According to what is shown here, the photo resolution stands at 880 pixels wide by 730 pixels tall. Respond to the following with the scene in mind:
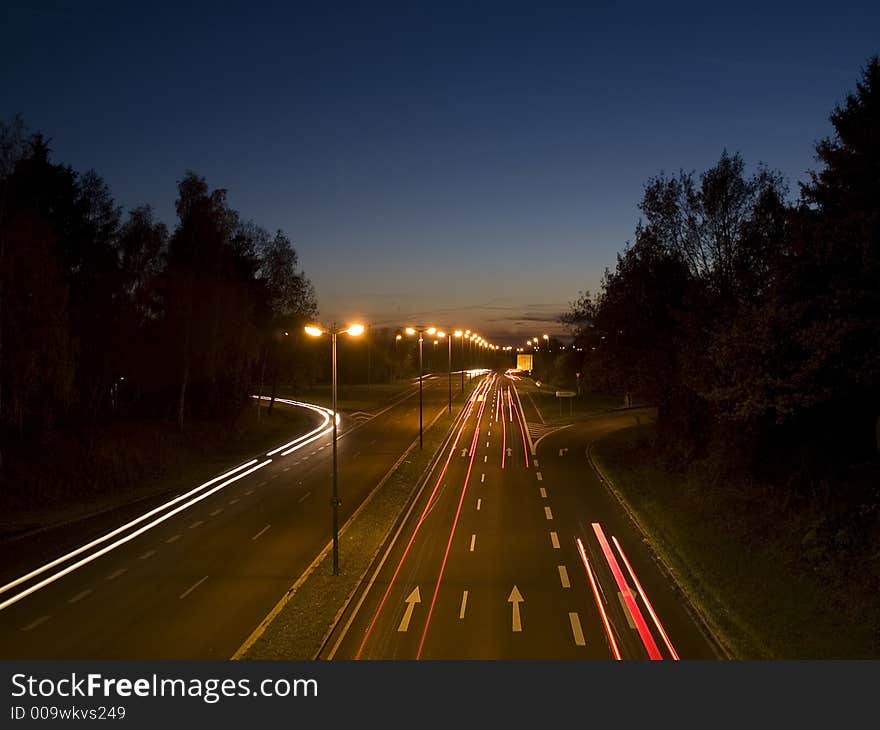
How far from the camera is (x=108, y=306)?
39469mm

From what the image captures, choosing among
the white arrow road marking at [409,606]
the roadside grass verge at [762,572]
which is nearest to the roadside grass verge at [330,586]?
the white arrow road marking at [409,606]

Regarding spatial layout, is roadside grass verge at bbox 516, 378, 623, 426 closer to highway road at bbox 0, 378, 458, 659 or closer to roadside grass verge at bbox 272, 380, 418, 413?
roadside grass verge at bbox 272, 380, 418, 413

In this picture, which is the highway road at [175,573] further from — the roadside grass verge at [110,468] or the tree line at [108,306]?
the tree line at [108,306]

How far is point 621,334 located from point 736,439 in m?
9.55

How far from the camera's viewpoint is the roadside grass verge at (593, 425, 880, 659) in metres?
14.0

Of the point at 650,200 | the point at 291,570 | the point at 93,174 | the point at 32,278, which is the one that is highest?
the point at 93,174

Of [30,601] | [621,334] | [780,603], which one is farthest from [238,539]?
[621,334]

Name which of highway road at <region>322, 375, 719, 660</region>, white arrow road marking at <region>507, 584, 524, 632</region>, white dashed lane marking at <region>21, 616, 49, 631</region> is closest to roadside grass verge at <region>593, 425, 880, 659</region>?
highway road at <region>322, 375, 719, 660</region>

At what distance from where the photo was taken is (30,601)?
17297 millimetres

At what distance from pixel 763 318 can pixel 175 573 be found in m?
20.3

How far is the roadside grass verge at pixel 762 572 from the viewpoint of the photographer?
45.9 ft

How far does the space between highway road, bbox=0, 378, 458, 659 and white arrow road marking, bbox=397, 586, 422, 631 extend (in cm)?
310

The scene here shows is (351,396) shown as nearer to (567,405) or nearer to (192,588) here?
(567,405)

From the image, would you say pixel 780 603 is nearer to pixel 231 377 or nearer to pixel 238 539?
pixel 238 539
